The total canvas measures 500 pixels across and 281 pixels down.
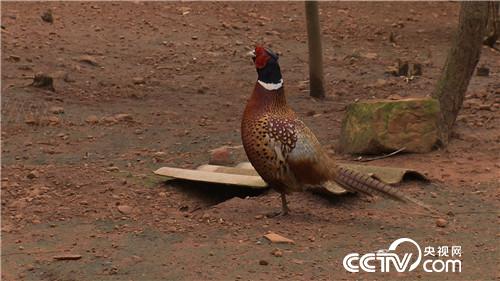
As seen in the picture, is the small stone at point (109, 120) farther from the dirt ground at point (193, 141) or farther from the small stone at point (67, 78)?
the small stone at point (67, 78)

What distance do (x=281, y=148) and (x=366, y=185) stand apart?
0.54 m

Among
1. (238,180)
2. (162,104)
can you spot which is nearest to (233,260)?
(238,180)

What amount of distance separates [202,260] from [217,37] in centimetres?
774

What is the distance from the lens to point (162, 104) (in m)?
9.71

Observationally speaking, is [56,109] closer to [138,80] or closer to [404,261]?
[138,80]

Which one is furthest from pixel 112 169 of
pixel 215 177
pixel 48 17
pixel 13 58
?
pixel 48 17

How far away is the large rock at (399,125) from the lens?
7363 millimetres

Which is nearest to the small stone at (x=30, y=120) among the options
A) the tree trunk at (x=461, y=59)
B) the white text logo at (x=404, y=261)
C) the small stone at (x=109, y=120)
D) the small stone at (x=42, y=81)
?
the small stone at (x=109, y=120)

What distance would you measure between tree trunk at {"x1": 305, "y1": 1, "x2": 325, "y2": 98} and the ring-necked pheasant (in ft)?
13.8

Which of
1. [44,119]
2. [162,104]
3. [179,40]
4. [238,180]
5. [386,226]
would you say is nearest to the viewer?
[386,226]

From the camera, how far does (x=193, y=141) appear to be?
818 cm

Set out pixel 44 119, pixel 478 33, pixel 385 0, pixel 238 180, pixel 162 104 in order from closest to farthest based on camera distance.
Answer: pixel 238 180
pixel 478 33
pixel 44 119
pixel 162 104
pixel 385 0

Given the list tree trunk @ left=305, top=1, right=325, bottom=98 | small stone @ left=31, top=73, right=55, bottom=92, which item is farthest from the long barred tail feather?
small stone @ left=31, top=73, right=55, bottom=92

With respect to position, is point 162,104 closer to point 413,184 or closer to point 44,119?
point 44,119
